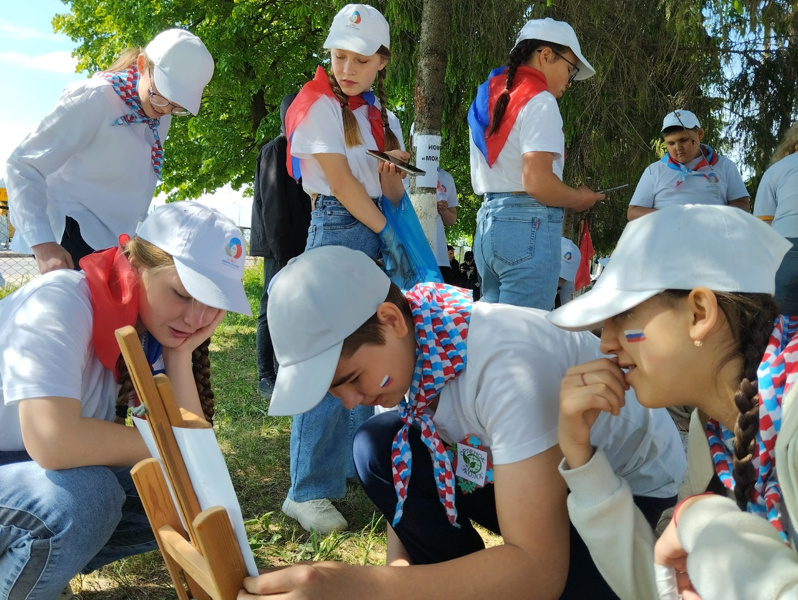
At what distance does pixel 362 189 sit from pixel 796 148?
Answer: 249 cm

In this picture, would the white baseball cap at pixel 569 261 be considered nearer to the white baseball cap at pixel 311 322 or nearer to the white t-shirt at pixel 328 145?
the white t-shirt at pixel 328 145

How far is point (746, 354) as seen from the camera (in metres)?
1.24

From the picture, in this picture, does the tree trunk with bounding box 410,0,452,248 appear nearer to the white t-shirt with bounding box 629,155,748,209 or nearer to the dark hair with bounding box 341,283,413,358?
the white t-shirt with bounding box 629,155,748,209

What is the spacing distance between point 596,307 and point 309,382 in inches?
22.6

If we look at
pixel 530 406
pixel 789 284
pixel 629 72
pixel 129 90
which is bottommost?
pixel 789 284

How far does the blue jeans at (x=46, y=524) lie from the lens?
1.70 meters

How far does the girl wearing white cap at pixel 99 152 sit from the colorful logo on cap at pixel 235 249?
91 cm

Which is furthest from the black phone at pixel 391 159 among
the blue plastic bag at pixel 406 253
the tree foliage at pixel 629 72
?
the tree foliage at pixel 629 72

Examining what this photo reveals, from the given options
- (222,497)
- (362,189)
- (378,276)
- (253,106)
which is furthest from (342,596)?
(253,106)

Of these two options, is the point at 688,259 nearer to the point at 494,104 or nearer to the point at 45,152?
the point at 494,104

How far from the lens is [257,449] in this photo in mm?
3447

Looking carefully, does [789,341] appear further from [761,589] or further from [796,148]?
[796,148]

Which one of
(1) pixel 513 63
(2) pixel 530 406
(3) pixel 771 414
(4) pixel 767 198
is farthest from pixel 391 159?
(4) pixel 767 198

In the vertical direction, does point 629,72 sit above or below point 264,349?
above
